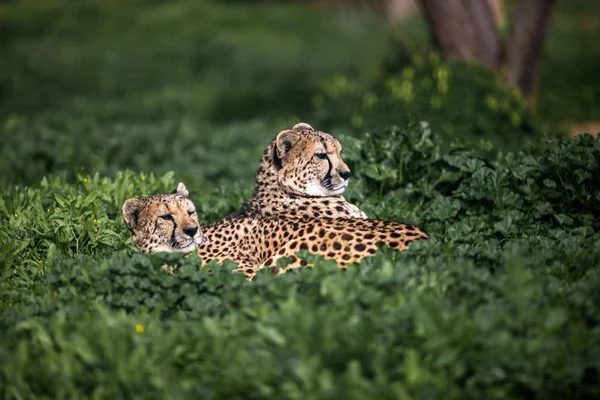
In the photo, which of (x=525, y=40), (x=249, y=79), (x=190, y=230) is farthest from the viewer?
(x=249, y=79)

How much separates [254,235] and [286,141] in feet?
2.12

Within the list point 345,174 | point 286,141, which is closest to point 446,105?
point 345,174

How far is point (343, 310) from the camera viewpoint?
4.72 m

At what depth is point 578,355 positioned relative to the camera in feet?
14.1

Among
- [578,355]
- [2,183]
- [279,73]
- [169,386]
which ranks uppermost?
[279,73]

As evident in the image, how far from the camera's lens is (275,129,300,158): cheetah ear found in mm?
6043

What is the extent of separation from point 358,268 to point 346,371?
110 cm

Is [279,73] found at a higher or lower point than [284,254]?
higher

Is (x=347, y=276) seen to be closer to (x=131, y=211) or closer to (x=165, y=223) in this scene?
(x=165, y=223)

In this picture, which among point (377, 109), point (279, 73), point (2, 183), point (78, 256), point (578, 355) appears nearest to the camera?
point (578, 355)

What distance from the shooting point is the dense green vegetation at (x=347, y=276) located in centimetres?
434

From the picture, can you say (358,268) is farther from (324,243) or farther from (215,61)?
(215,61)

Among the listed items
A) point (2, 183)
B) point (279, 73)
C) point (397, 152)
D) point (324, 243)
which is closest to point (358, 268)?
point (324, 243)

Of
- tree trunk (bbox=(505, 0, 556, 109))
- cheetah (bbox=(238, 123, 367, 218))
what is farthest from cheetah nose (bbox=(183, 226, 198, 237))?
tree trunk (bbox=(505, 0, 556, 109))
